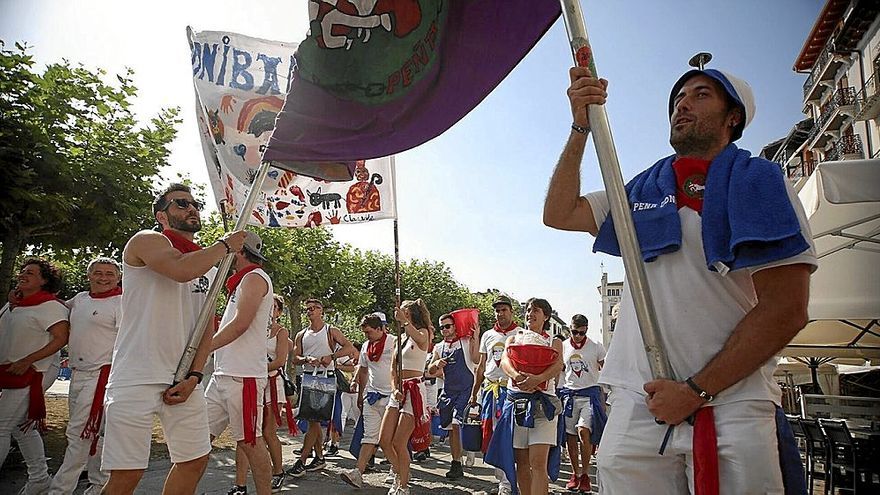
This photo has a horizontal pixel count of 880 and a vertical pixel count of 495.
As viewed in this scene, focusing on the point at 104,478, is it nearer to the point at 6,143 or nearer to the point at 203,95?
Answer: the point at 203,95

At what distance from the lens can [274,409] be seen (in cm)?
708

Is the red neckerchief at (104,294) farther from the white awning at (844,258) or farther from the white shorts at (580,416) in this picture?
the white awning at (844,258)

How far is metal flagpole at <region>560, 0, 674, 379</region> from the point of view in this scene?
209cm

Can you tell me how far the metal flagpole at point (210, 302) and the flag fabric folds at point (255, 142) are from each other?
6.70ft

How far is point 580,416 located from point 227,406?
5.52m

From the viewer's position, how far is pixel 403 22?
393 centimetres

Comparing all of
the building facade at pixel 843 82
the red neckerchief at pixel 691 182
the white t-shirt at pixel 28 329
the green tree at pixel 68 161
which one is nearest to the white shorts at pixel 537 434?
the red neckerchief at pixel 691 182

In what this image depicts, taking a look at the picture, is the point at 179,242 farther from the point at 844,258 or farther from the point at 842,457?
the point at 842,457

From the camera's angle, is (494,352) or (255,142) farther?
(494,352)

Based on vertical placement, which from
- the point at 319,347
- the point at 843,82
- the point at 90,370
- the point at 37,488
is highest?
the point at 843,82

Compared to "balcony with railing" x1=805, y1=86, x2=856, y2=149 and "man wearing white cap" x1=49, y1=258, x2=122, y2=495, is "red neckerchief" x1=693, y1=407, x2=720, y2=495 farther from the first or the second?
"balcony with railing" x1=805, y1=86, x2=856, y2=149

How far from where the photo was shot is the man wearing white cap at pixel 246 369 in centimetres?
536

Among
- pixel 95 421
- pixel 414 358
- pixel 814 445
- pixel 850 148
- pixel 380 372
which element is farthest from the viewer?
pixel 850 148

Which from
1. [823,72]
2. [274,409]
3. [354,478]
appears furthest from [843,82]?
[274,409]
